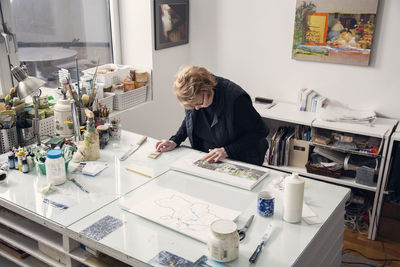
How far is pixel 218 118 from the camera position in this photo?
2.34 meters

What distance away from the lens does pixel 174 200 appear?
185 cm

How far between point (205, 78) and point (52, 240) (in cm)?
108

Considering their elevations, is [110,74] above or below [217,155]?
above

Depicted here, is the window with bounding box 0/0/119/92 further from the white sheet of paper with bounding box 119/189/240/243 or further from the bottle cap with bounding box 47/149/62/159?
the white sheet of paper with bounding box 119/189/240/243

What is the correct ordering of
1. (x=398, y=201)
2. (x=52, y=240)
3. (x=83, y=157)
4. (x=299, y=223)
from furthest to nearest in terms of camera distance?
(x=398, y=201) → (x=83, y=157) → (x=52, y=240) → (x=299, y=223)

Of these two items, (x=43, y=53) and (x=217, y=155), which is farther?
(x=43, y=53)

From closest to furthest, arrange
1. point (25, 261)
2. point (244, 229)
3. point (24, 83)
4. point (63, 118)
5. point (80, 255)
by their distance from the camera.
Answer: point (244, 229)
point (80, 255)
point (25, 261)
point (24, 83)
point (63, 118)

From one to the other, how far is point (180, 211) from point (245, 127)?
30.9 inches

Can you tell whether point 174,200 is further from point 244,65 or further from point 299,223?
point 244,65

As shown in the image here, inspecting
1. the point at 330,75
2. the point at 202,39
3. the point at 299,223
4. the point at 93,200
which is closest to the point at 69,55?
the point at 202,39

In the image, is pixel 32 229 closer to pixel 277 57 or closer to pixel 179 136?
pixel 179 136

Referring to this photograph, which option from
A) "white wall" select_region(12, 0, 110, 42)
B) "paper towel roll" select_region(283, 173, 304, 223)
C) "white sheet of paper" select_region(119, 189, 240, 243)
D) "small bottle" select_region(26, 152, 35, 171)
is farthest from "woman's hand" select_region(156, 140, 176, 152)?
"white wall" select_region(12, 0, 110, 42)

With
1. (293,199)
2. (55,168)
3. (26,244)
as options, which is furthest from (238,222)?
(26,244)

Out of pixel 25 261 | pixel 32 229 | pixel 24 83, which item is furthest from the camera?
pixel 24 83
